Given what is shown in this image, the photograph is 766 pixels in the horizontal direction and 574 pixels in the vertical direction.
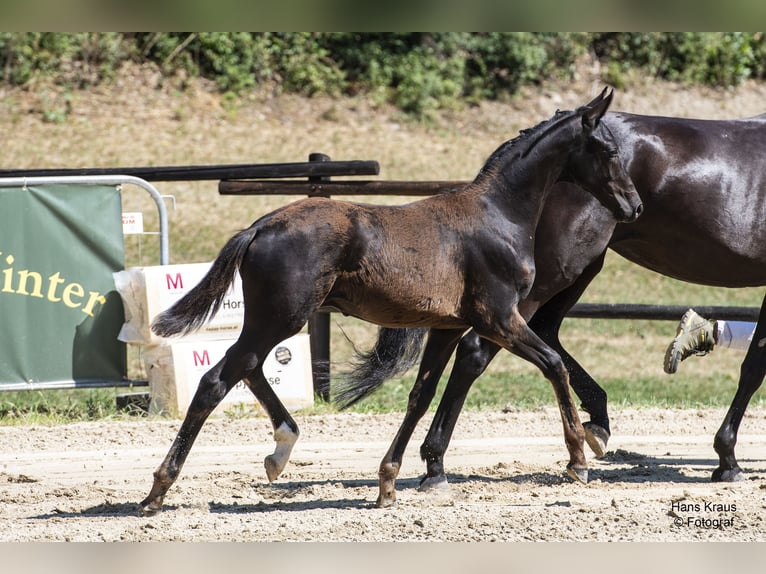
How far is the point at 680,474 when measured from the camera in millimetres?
5617

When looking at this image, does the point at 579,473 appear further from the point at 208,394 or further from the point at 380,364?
the point at 208,394

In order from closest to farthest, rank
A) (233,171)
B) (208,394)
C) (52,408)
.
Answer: (208,394), (52,408), (233,171)

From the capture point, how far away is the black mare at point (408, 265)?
14.0ft

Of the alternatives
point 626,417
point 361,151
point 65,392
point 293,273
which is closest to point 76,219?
point 65,392

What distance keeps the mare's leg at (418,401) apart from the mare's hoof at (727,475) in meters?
1.65

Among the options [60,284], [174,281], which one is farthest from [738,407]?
[60,284]

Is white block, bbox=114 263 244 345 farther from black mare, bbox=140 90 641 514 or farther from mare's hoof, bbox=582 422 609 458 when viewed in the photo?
mare's hoof, bbox=582 422 609 458

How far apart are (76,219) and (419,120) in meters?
12.3

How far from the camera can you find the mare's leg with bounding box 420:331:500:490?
16.6ft

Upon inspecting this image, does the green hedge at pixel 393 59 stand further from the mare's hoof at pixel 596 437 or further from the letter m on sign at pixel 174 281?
the mare's hoof at pixel 596 437

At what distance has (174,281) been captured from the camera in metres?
7.19

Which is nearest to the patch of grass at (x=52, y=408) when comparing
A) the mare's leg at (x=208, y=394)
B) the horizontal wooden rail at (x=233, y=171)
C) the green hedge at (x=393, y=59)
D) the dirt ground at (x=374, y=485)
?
the dirt ground at (x=374, y=485)

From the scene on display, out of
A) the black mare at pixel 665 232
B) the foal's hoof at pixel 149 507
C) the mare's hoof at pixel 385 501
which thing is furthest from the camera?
the black mare at pixel 665 232

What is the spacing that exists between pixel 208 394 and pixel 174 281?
9.96 feet
